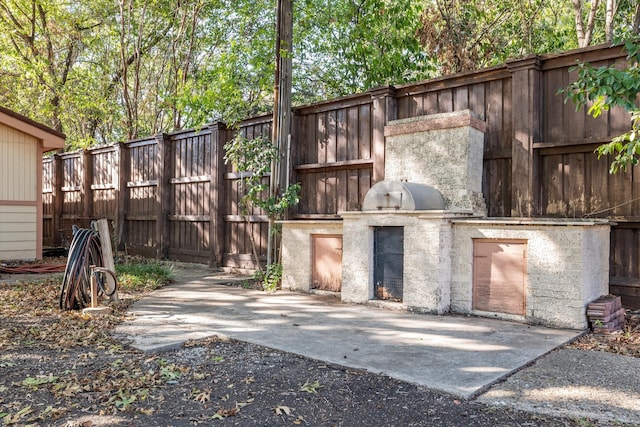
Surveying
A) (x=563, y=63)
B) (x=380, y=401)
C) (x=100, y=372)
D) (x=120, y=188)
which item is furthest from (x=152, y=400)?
(x=120, y=188)

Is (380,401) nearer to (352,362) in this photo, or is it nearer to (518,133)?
(352,362)

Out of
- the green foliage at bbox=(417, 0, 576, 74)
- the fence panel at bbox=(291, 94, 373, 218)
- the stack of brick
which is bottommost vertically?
the stack of brick

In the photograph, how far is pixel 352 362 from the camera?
391 cm

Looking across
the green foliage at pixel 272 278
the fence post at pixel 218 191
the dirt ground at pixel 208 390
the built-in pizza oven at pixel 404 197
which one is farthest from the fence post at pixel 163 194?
the dirt ground at pixel 208 390

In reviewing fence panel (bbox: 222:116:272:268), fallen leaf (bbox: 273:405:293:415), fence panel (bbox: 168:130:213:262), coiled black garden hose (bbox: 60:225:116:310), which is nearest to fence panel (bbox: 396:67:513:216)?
fence panel (bbox: 222:116:272:268)

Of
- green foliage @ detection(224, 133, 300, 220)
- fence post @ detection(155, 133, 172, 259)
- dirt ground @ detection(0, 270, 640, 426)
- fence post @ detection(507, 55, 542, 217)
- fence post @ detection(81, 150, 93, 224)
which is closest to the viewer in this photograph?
dirt ground @ detection(0, 270, 640, 426)

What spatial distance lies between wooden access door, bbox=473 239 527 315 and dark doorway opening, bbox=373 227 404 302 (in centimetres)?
99

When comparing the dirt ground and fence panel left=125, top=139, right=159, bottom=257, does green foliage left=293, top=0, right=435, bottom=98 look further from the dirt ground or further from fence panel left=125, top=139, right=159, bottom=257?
the dirt ground

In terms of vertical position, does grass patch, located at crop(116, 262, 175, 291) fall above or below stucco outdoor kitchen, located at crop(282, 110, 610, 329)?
below

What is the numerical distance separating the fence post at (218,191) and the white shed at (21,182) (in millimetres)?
4006

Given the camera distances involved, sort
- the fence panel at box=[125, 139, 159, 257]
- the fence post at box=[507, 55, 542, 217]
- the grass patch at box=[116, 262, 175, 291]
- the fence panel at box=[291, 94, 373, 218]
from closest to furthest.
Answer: the fence post at box=[507, 55, 542, 217]
the grass patch at box=[116, 262, 175, 291]
the fence panel at box=[291, 94, 373, 218]
the fence panel at box=[125, 139, 159, 257]

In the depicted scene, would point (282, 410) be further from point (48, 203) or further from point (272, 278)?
point (48, 203)

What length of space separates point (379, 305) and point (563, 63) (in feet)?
12.9

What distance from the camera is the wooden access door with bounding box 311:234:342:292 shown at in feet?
24.1
